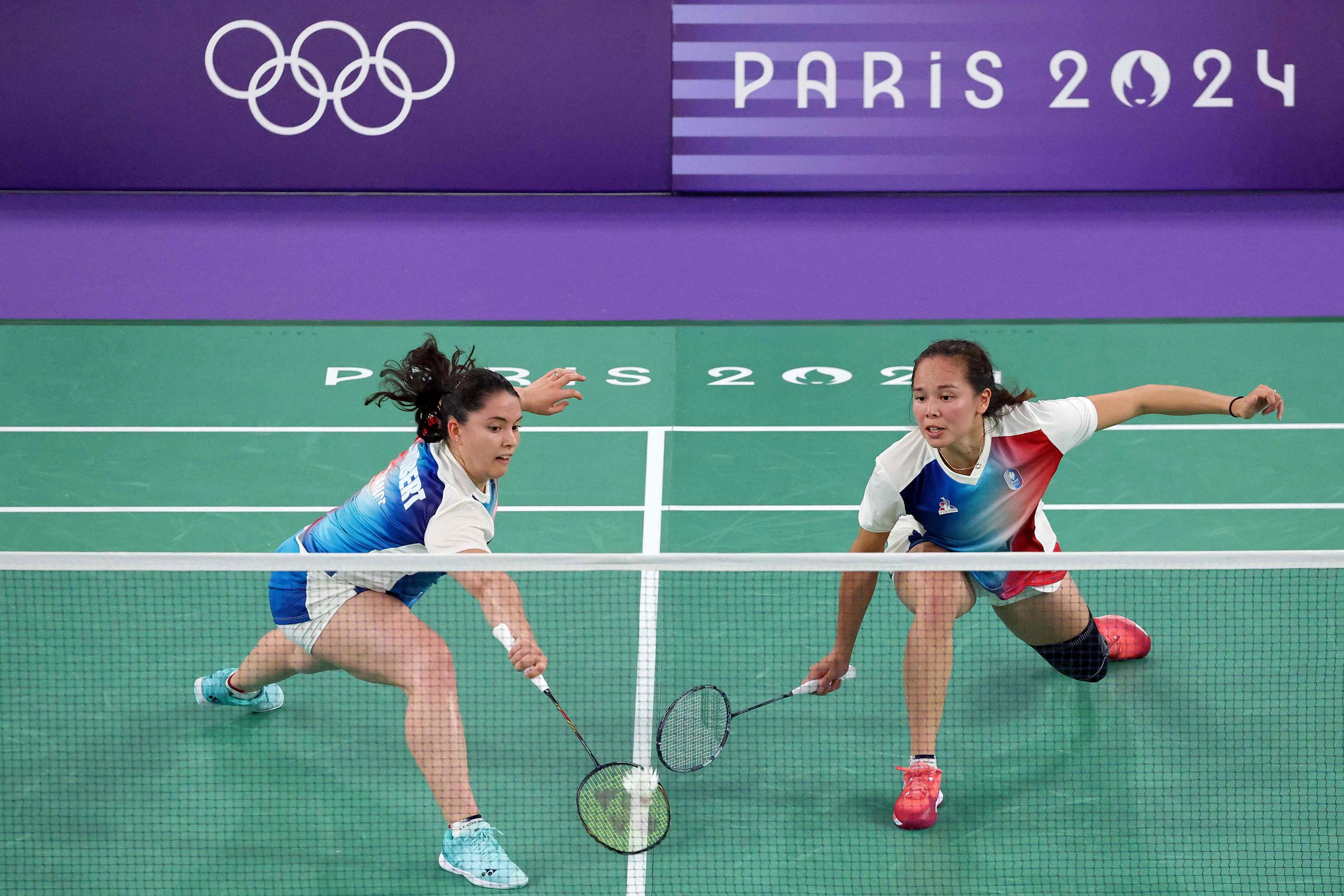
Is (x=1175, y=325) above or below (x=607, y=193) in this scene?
below

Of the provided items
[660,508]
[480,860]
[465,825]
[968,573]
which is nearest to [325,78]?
[660,508]

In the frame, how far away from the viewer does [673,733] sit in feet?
16.1

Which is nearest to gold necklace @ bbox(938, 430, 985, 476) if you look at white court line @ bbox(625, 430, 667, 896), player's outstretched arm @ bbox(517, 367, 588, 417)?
white court line @ bbox(625, 430, 667, 896)

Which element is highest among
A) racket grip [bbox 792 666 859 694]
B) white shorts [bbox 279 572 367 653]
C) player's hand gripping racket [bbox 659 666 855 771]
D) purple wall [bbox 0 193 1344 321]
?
purple wall [bbox 0 193 1344 321]

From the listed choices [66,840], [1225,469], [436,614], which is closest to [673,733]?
[436,614]

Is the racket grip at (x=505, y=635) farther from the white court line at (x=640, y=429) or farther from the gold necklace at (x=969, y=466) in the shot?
the white court line at (x=640, y=429)

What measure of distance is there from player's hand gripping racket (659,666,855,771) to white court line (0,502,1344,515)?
194 centimetres

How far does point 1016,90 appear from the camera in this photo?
35.5 feet

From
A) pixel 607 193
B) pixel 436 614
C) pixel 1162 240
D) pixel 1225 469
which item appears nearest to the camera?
pixel 436 614

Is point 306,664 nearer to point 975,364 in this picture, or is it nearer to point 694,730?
point 694,730

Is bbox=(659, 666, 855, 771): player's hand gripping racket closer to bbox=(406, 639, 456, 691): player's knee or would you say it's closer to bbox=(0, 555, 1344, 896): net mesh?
bbox=(0, 555, 1344, 896): net mesh

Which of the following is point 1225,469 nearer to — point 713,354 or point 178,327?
point 713,354

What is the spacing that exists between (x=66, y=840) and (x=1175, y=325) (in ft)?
22.8

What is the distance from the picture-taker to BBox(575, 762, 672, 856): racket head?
4480 millimetres
